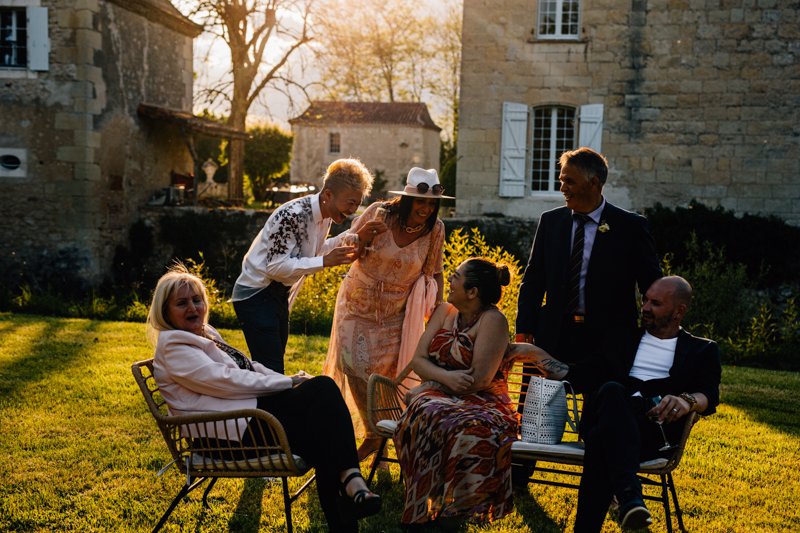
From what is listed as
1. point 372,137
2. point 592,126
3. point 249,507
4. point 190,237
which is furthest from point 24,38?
point 372,137

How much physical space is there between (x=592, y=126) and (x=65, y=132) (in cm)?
1011

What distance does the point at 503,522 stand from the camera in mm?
4367

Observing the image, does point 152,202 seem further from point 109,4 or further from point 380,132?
point 380,132

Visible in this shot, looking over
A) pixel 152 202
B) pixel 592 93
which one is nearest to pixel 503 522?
pixel 592 93

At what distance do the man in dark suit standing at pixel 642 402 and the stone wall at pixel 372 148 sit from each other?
3511 centimetres

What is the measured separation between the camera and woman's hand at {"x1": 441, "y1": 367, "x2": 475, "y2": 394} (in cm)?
433

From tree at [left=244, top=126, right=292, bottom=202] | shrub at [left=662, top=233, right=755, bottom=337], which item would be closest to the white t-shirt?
shrub at [left=662, top=233, right=755, bottom=337]

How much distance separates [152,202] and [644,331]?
14749 millimetres

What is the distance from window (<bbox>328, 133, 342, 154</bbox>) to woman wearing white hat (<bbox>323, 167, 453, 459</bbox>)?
36858 millimetres

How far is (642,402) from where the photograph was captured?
407 centimetres

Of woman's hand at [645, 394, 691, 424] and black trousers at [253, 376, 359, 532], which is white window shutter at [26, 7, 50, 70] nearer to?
black trousers at [253, 376, 359, 532]

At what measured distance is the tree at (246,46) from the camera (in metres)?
22.6

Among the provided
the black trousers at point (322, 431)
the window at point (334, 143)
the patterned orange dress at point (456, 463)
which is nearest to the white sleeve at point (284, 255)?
the black trousers at point (322, 431)

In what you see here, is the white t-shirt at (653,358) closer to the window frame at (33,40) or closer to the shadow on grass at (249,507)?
the shadow on grass at (249,507)
